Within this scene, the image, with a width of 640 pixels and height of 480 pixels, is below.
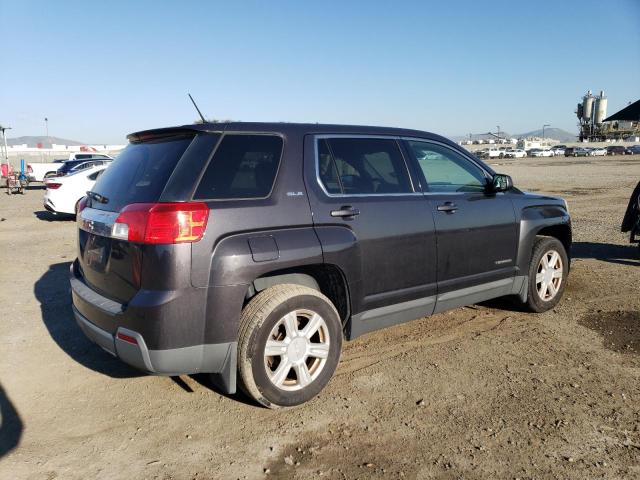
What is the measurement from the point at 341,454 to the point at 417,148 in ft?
8.31

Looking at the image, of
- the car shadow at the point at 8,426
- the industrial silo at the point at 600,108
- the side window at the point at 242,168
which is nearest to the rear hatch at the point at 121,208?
the side window at the point at 242,168

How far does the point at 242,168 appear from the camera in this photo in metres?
3.20

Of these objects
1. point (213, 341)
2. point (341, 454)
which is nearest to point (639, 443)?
point (341, 454)

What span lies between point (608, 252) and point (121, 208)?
7677 mm

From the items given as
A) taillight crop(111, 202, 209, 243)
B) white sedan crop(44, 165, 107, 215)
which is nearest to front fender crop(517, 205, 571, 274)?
taillight crop(111, 202, 209, 243)

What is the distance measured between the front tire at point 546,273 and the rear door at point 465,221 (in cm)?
40

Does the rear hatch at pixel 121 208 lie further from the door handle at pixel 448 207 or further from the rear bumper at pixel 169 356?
the door handle at pixel 448 207

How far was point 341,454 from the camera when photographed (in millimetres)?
2801

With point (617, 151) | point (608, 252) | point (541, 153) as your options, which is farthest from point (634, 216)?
point (541, 153)

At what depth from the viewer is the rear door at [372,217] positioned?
3443mm

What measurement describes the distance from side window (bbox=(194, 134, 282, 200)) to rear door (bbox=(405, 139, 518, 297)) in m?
1.35

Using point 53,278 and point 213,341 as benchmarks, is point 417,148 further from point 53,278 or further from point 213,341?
point 53,278

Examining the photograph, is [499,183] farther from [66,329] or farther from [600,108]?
[600,108]

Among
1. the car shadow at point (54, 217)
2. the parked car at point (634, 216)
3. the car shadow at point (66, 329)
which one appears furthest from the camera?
the car shadow at point (54, 217)
